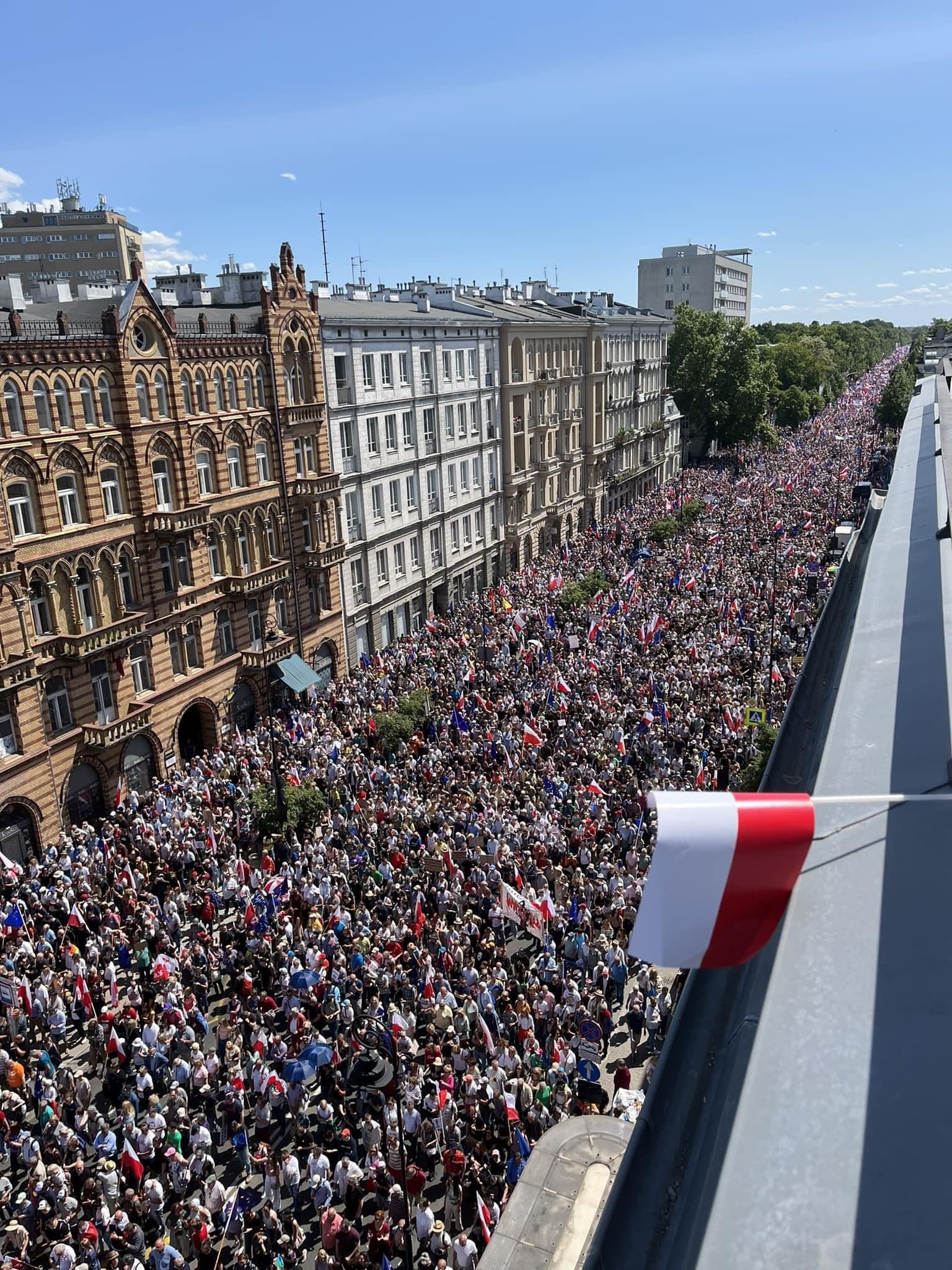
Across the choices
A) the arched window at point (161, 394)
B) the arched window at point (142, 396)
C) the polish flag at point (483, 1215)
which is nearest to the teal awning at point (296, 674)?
the arched window at point (161, 394)

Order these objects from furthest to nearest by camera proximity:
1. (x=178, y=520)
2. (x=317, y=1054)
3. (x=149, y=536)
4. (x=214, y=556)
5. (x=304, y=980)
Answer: (x=214, y=556) < (x=178, y=520) < (x=149, y=536) < (x=304, y=980) < (x=317, y=1054)

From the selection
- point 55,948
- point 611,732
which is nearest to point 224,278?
point 611,732

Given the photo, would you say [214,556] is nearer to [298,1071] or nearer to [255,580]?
[255,580]

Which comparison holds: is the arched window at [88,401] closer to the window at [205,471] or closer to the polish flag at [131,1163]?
the window at [205,471]

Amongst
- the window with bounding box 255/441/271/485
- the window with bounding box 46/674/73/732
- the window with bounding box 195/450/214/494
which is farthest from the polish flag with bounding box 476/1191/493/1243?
the window with bounding box 255/441/271/485

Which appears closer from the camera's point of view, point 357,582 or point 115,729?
point 115,729

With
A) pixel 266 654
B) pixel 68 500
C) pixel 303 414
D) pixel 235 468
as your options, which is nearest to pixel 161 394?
pixel 235 468

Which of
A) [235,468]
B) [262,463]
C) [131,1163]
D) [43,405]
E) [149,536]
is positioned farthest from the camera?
[262,463]
